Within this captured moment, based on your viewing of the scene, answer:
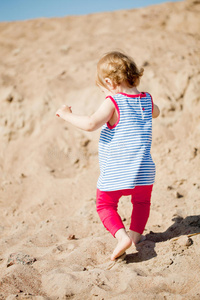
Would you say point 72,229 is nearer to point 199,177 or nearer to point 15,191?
point 15,191

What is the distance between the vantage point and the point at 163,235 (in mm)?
2447

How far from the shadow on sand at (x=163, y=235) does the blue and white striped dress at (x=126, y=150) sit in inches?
20.9

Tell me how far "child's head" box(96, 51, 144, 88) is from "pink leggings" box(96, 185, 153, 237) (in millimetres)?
770

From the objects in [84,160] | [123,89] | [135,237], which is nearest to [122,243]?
[135,237]

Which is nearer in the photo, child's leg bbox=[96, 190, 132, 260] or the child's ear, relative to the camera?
child's leg bbox=[96, 190, 132, 260]

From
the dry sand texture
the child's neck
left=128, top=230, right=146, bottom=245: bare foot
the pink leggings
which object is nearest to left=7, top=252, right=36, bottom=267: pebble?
the dry sand texture

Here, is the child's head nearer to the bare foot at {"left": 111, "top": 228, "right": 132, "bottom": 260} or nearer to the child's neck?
the child's neck

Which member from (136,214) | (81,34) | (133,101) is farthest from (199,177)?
(81,34)

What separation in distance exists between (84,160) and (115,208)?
1730 millimetres

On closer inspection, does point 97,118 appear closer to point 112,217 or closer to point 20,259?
point 112,217

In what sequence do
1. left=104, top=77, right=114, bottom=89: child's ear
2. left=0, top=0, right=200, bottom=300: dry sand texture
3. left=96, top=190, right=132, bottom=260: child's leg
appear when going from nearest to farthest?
left=0, top=0, right=200, bottom=300: dry sand texture
left=96, top=190, right=132, bottom=260: child's leg
left=104, top=77, right=114, bottom=89: child's ear

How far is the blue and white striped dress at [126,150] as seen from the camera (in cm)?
198

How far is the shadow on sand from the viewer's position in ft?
6.89

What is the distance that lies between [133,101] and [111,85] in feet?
0.67
